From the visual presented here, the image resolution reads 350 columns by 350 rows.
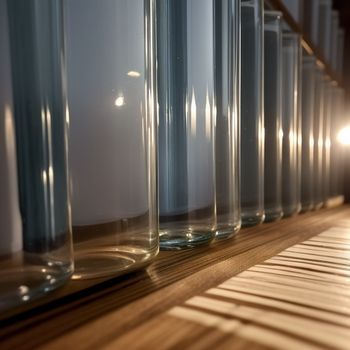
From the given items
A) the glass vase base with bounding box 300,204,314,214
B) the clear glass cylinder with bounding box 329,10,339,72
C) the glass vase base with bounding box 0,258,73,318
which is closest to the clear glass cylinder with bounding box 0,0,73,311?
the glass vase base with bounding box 0,258,73,318

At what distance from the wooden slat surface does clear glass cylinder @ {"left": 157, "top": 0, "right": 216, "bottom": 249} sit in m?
0.03

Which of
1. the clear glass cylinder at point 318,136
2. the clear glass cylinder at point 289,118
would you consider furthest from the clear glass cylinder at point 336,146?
the clear glass cylinder at point 289,118

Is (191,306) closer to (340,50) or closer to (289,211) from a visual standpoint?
(289,211)

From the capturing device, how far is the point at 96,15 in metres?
0.28

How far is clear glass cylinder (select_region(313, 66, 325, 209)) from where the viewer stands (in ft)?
2.61

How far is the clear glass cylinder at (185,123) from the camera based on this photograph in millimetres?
361

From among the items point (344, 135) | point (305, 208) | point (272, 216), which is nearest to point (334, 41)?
point (344, 135)

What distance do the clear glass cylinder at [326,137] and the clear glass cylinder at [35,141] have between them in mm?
714

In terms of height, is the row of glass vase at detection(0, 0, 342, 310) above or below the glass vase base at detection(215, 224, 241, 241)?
above

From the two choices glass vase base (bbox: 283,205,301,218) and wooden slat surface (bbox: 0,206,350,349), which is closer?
wooden slat surface (bbox: 0,206,350,349)

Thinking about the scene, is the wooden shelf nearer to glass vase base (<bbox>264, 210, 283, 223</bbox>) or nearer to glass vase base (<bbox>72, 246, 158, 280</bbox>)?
glass vase base (<bbox>264, 210, 283, 223</bbox>)

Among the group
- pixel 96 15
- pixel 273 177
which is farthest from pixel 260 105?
pixel 96 15

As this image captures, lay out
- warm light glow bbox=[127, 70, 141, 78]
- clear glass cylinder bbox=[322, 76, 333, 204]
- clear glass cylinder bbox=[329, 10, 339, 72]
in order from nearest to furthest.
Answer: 1. warm light glow bbox=[127, 70, 141, 78]
2. clear glass cylinder bbox=[322, 76, 333, 204]
3. clear glass cylinder bbox=[329, 10, 339, 72]

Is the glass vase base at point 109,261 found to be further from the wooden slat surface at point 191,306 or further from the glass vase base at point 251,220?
the glass vase base at point 251,220
